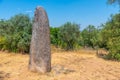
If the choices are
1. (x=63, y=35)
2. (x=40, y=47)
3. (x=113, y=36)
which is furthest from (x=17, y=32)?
(x=40, y=47)

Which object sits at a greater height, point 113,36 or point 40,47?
point 113,36

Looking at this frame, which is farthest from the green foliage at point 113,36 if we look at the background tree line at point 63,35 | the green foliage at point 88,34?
the green foliage at point 88,34

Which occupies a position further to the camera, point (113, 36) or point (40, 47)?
point (113, 36)

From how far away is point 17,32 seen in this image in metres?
14.4

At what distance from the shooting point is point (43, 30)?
812cm

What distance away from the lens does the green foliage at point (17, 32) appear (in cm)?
1413

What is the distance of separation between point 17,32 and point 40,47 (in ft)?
22.5

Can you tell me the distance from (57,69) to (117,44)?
5.07m

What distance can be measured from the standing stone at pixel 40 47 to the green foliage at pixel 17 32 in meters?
5.98

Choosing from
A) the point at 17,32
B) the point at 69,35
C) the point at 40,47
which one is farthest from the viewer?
the point at 69,35

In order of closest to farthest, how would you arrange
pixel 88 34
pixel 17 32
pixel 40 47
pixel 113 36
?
1. pixel 40 47
2. pixel 113 36
3. pixel 17 32
4. pixel 88 34

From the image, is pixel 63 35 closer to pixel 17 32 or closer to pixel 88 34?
pixel 88 34

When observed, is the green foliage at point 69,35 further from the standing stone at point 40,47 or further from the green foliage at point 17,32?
the standing stone at point 40,47

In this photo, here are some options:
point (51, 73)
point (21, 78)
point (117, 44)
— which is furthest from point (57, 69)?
point (117, 44)
